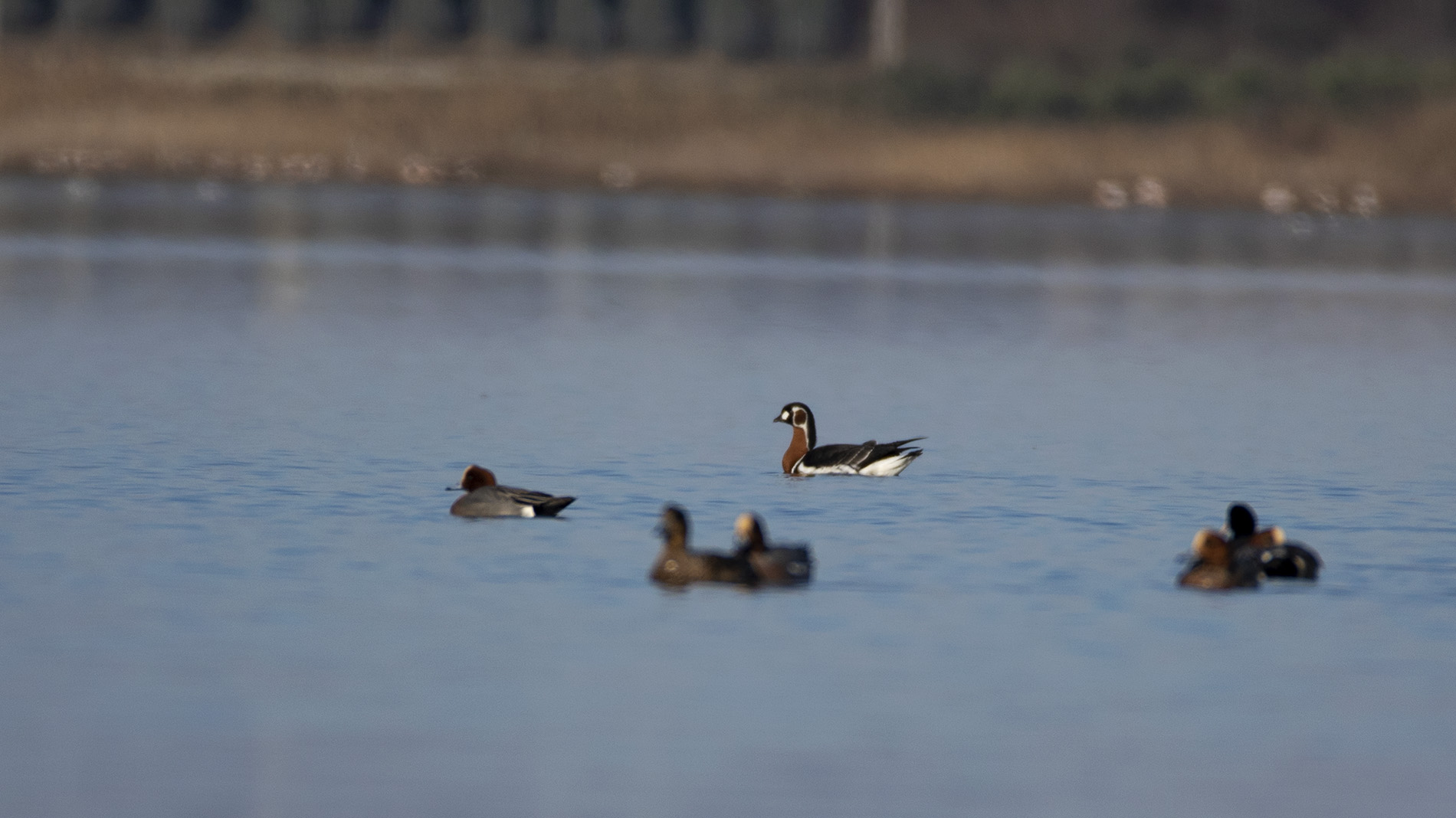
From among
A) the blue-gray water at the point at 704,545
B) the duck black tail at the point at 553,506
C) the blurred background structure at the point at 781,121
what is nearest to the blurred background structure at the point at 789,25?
the blurred background structure at the point at 781,121

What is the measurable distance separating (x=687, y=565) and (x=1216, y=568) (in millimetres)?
2290

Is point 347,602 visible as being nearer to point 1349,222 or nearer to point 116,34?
point 1349,222

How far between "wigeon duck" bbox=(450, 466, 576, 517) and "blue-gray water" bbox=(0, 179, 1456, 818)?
0.44 feet

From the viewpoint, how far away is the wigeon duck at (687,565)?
418 inches

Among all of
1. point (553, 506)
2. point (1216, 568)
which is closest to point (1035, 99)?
point (553, 506)

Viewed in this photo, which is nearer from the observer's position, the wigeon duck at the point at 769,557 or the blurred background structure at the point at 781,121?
the wigeon duck at the point at 769,557

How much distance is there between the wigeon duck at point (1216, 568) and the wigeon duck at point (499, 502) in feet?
10.2

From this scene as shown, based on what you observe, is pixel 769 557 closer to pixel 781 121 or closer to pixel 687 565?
pixel 687 565

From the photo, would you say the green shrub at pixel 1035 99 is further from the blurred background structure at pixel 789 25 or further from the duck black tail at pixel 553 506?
the duck black tail at pixel 553 506

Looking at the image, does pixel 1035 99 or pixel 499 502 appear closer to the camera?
pixel 499 502

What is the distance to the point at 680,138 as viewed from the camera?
47000 millimetres

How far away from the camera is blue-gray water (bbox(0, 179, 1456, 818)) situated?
25.7ft

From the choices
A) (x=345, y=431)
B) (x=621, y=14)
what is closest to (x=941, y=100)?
(x=621, y=14)

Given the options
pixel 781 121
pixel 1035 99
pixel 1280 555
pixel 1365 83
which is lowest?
pixel 1280 555
